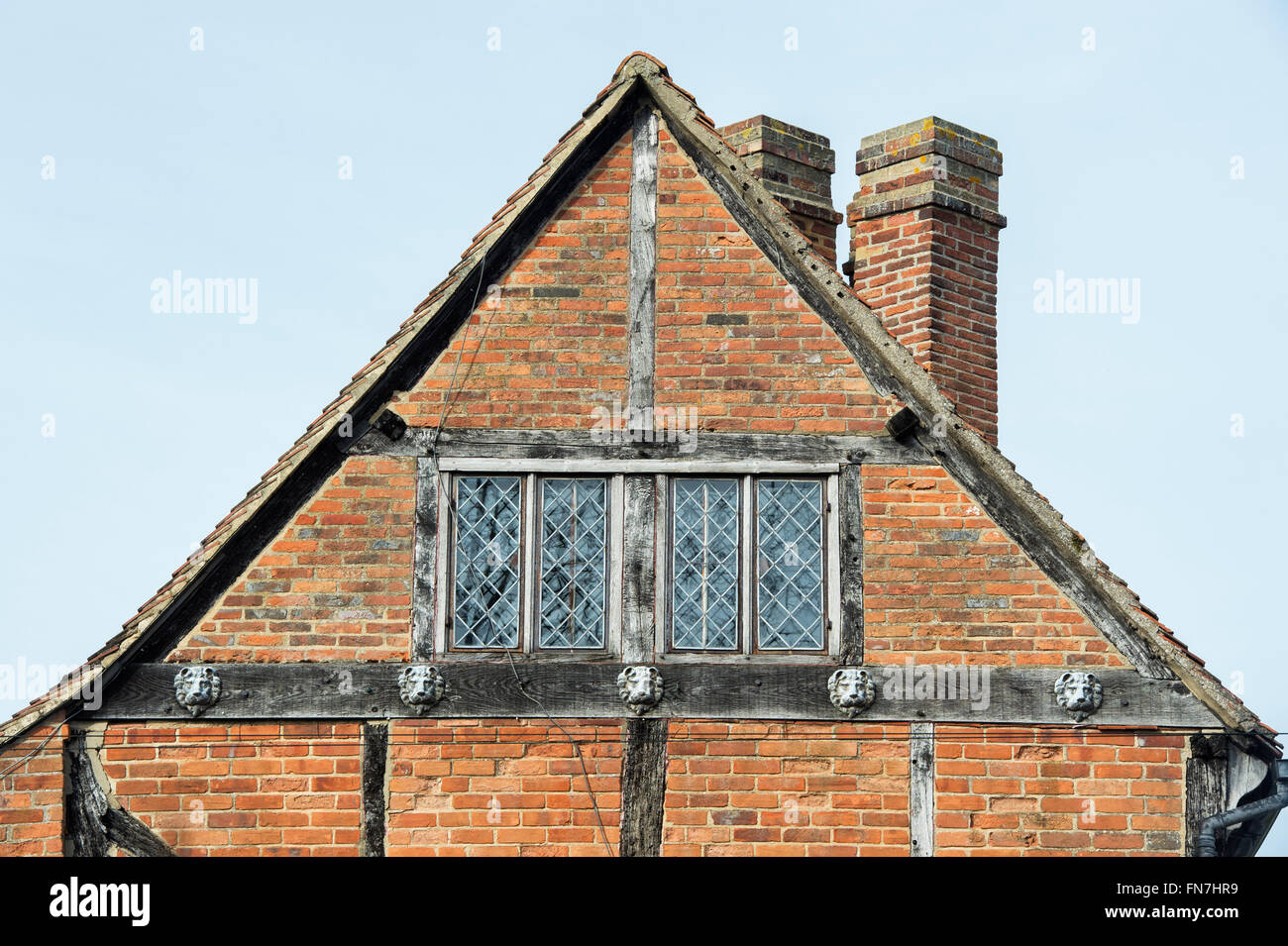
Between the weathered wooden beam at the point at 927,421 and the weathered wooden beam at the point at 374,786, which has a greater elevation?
the weathered wooden beam at the point at 927,421

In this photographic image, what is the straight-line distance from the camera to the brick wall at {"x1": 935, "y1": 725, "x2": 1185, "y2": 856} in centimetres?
922

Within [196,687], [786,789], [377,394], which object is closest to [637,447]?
[377,394]

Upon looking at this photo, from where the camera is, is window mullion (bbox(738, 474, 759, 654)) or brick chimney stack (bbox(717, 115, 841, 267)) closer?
window mullion (bbox(738, 474, 759, 654))

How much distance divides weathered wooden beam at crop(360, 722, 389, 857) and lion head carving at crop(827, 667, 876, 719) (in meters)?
2.43

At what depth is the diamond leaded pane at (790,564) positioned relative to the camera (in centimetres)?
950

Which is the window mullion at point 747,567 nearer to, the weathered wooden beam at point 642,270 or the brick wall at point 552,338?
the weathered wooden beam at point 642,270

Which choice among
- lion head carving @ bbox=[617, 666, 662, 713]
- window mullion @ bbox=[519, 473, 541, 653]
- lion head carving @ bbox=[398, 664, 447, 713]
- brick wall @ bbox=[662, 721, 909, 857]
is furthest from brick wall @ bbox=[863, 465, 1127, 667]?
lion head carving @ bbox=[398, 664, 447, 713]

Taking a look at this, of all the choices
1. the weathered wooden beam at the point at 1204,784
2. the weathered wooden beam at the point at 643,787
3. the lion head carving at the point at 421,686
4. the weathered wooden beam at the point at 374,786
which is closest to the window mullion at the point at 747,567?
the weathered wooden beam at the point at 643,787

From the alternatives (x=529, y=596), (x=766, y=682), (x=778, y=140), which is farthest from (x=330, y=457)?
(x=778, y=140)

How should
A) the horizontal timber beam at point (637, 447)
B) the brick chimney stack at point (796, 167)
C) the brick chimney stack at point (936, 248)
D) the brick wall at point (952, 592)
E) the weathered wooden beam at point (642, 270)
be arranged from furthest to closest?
the brick chimney stack at point (796, 167) → the brick chimney stack at point (936, 248) → the weathered wooden beam at point (642, 270) → the horizontal timber beam at point (637, 447) → the brick wall at point (952, 592)

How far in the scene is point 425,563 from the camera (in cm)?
952

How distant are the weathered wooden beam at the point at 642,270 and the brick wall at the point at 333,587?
4.40 feet

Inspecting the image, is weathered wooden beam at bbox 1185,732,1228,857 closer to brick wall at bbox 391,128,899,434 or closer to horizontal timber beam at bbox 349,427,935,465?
horizontal timber beam at bbox 349,427,935,465
